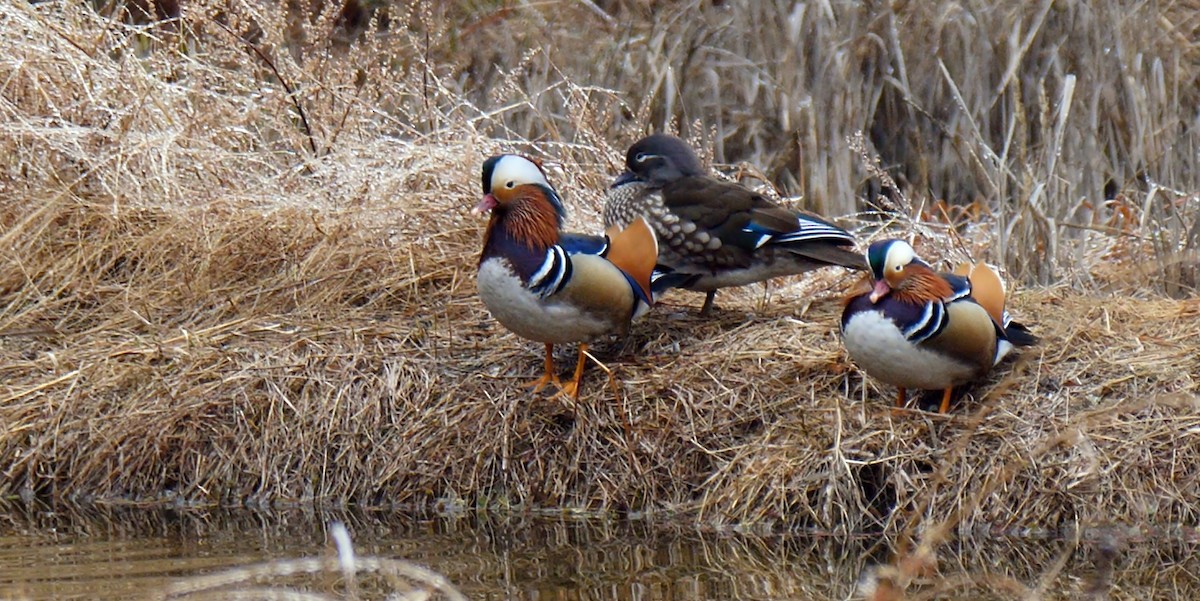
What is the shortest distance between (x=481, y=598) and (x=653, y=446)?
1.19 metres

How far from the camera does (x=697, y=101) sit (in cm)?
820

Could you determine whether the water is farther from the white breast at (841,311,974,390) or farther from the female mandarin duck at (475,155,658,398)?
the female mandarin duck at (475,155,658,398)

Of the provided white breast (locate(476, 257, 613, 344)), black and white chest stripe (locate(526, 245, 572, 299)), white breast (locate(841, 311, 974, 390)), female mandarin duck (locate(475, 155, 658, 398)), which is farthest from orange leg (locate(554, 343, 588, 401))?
white breast (locate(841, 311, 974, 390))

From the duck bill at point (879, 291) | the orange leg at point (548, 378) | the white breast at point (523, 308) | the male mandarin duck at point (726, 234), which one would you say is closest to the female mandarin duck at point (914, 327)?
the duck bill at point (879, 291)

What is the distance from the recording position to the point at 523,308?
15.8ft

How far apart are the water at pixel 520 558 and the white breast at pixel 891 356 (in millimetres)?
499

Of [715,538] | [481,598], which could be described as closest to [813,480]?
[715,538]

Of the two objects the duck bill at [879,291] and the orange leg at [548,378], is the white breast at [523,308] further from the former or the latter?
the duck bill at [879,291]

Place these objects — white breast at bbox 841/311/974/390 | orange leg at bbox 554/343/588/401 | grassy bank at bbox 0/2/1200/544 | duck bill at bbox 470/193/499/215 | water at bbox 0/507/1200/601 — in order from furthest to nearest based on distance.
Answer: orange leg at bbox 554/343/588/401 → duck bill at bbox 470/193/499/215 → grassy bank at bbox 0/2/1200/544 → white breast at bbox 841/311/974/390 → water at bbox 0/507/1200/601

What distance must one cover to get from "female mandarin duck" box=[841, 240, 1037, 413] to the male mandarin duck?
Result: 71 centimetres

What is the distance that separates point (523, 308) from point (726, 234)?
89 centimetres

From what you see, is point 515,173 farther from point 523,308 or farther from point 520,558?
point 520,558

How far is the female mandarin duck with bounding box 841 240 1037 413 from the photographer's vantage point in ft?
14.8

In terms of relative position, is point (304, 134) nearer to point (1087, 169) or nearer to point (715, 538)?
point (715, 538)
